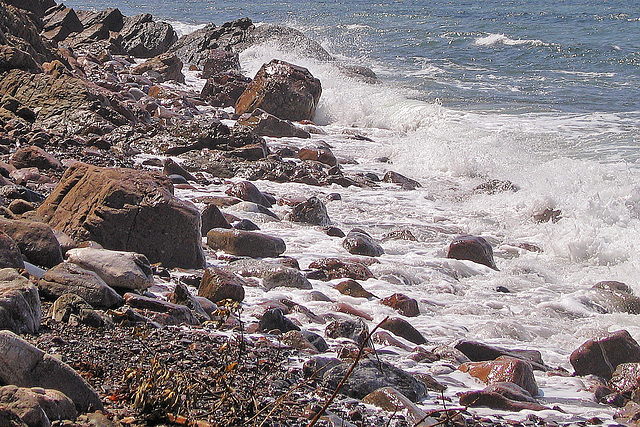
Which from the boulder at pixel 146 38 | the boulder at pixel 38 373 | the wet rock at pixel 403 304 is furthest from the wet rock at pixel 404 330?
the boulder at pixel 146 38

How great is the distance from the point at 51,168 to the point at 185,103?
6852 millimetres

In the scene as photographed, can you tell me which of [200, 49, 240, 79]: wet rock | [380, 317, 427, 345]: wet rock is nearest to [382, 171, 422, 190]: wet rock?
[380, 317, 427, 345]: wet rock

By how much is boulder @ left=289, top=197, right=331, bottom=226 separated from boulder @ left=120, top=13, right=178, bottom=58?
18381mm

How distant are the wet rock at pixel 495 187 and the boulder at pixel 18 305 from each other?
8107 millimetres

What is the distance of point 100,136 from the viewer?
414 inches

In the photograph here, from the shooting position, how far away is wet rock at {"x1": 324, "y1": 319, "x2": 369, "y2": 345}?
194 inches

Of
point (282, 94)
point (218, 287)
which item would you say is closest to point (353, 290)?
point (218, 287)

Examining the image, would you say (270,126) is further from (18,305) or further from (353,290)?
(18,305)

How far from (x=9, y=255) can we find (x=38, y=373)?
1533mm

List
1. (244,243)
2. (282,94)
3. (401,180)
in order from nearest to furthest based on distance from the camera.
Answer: (244,243) < (401,180) < (282,94)

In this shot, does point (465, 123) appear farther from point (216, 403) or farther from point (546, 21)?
point (546, 21)

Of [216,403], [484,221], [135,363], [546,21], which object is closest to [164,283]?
[135,363]

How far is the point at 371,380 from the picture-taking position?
12.6ft

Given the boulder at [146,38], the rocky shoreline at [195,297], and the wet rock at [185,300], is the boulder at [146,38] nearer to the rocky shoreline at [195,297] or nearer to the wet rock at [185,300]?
the rocky shoreline at [195,297]
